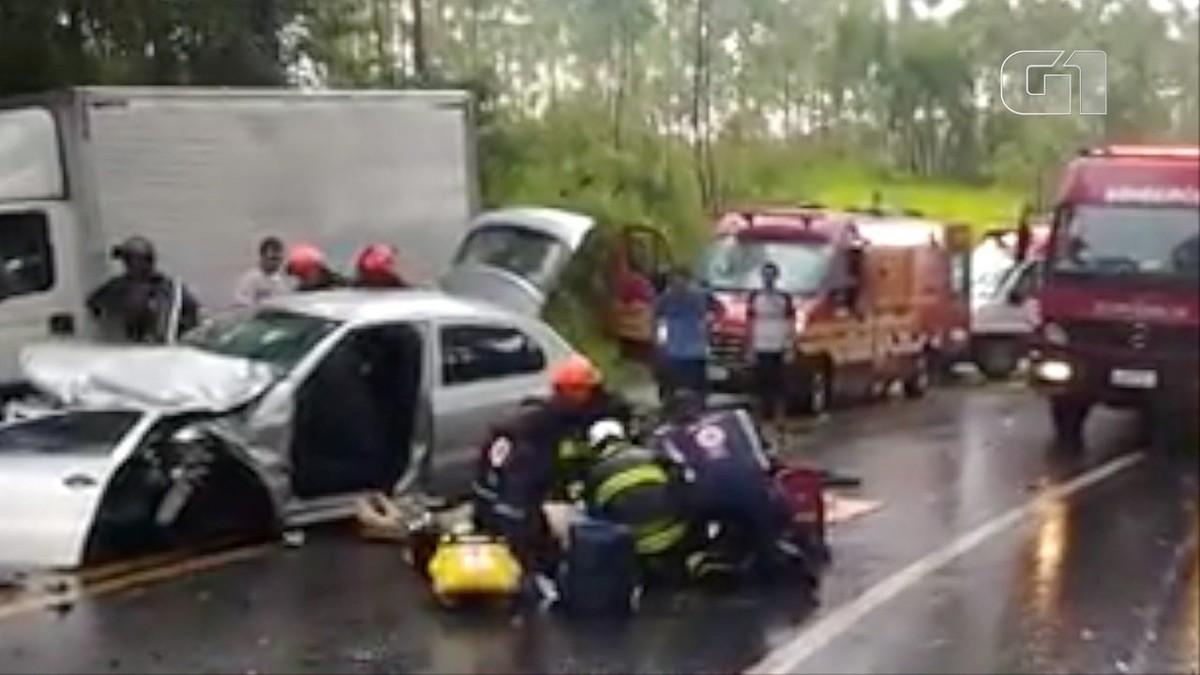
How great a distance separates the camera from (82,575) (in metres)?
10.1

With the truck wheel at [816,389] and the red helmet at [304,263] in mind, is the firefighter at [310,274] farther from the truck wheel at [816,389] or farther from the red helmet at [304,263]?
the truck wheel at [816,389]

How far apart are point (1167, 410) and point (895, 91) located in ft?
11.9

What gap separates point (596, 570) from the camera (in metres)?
9.61

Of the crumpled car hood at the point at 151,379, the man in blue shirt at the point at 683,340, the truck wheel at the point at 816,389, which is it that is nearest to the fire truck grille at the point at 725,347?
the truck wheel at the point at 816,389

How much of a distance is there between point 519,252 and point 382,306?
444 centimetres

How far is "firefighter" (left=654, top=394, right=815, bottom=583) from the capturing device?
1007 cm

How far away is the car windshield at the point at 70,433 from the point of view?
34.2 ft

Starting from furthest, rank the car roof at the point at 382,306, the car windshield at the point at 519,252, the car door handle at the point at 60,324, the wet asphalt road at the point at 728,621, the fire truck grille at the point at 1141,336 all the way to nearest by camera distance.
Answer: the car windshield at the point at 519,252 → the fire truck grille at the point at 1141,336 → the car door handle at the point at 60,324 → the car roof at the point at 382,306 → the wet asphalt road at the point at 728,621

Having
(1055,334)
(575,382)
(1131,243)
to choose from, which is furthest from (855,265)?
(575,382)

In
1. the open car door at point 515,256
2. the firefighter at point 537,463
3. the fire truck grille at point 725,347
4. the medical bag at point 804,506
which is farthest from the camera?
the fire truck grille at point 725,347

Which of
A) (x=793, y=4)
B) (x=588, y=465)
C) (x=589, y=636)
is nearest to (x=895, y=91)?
(x=793, y=4)

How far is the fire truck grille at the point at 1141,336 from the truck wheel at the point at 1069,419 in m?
0.64

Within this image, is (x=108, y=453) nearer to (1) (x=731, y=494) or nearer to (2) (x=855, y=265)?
(1) (x=731, y=494)

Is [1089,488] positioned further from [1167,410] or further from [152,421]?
[152,421]
